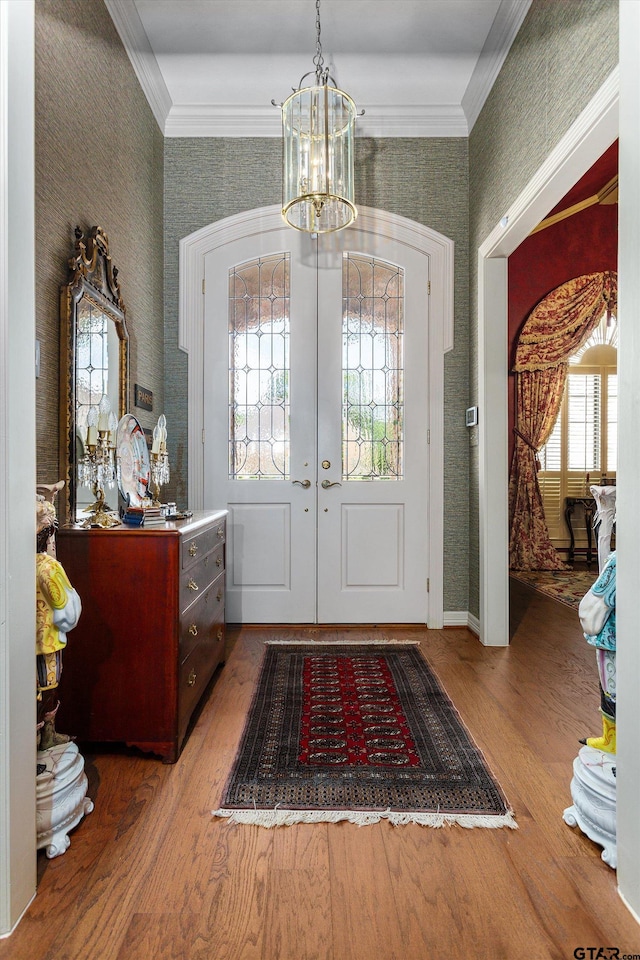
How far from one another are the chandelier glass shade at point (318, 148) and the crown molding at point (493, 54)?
852mm

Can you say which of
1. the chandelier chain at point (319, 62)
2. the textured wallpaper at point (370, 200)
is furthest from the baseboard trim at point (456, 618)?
the chandelier chain at point (319, 62)

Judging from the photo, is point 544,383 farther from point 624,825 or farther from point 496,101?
point 624,825

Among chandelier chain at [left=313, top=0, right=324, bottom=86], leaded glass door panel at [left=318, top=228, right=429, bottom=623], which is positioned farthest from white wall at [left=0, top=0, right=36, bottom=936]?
leaded glass door panel at [left=318, top=228, right=429, bottom=623]

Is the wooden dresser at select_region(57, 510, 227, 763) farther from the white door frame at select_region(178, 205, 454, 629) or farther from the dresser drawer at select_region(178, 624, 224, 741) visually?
the white door frame at select_region(178, 205, 454, 629)

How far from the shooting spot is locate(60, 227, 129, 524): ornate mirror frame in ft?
8.07

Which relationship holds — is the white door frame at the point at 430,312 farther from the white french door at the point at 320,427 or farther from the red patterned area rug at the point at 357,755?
the red patterned area rug at the point at 357,755

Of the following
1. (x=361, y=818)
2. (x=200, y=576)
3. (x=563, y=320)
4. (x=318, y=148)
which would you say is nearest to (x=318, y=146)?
(x=318, y=148)

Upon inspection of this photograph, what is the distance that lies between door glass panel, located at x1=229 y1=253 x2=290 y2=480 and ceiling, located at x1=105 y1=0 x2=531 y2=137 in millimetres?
1025

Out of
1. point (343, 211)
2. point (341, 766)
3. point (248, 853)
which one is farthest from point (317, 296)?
point (248, 853)

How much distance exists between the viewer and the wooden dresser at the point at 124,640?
85.9 inches

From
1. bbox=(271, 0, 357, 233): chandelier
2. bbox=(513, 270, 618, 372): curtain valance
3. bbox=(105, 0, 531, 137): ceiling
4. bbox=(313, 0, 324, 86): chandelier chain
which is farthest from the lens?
bbox=(513, 270, 618, 372): curtain valance

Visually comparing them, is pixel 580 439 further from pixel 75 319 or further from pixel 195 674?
pixel 75 319

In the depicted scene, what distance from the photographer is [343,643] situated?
150 inches

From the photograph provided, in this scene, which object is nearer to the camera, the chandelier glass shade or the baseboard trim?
the chandelier glass shade
